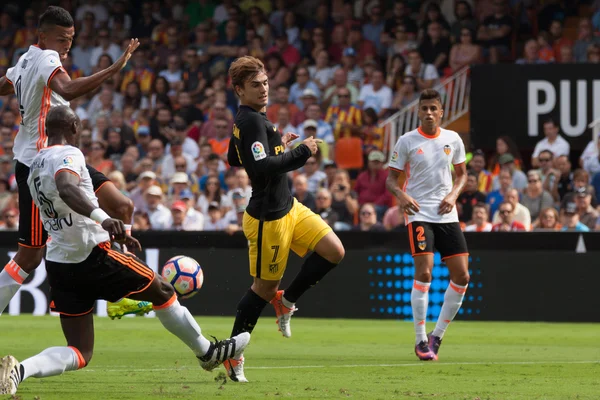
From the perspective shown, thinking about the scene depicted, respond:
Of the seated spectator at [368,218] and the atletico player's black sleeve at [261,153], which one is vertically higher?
the atletico player's black sleeve at [261,153]

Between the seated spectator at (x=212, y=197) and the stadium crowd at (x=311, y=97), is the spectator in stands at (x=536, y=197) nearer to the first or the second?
the stadium crowd at (x=311, y=97)

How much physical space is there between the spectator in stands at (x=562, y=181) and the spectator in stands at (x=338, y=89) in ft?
15.9

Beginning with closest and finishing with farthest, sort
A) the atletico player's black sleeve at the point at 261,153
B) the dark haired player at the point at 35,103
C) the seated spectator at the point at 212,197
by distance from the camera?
the atletico player's black sleeve at the point at 261,153
the dark haired player at the point at 35,103
the seated spectator at the point at 212,197

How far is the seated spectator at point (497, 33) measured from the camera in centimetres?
2106

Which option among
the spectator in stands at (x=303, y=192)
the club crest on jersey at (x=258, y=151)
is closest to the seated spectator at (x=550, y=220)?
the spectator in stands at (x=303, y=192)

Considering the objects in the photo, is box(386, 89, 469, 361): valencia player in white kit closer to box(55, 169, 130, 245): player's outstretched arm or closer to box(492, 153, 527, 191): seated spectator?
box(55, 169, 130, 245): player's outstretched arm

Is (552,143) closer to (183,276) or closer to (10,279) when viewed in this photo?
(183,276)

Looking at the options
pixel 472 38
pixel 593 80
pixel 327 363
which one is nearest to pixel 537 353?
pixel 327 363

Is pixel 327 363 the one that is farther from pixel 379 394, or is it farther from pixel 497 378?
pixel 379 394

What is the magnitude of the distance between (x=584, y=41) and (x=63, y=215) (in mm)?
15270

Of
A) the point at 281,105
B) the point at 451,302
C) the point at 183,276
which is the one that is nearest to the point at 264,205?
the point at 183,276

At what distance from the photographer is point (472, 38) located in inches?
838

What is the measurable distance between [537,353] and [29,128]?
215 inches

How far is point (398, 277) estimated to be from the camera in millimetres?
15992
